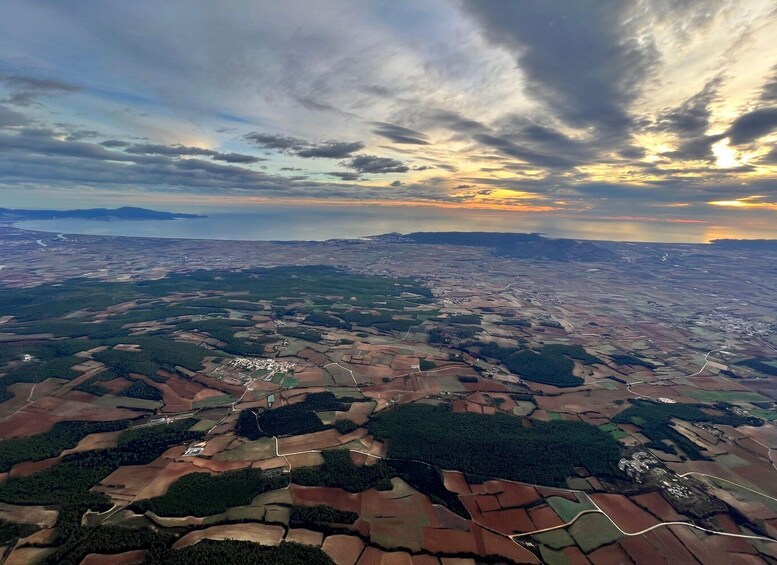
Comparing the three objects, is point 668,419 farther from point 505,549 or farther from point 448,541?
point 448,541

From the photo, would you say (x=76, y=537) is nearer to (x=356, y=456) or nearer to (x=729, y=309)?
(x=356, y=456)

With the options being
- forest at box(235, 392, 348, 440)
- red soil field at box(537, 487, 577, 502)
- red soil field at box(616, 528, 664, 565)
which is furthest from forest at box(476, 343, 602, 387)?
forest at box(235, 392, 348, 440)

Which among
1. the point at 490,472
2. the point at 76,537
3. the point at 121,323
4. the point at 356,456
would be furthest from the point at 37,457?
the point at 121,323

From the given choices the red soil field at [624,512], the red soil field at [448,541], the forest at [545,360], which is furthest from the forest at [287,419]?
the forest at [545,360]

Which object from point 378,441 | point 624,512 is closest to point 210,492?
point 378,441

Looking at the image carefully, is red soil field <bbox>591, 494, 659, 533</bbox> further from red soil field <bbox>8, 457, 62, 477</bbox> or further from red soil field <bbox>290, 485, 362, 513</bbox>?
red soil field <bbox>8, 457, 62, 477</bbox>
